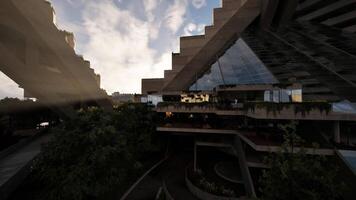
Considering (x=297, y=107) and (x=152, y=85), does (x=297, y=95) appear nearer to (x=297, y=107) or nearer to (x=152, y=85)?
(x=297, y=107)

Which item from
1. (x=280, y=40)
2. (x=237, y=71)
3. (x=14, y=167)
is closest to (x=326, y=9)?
(x=280, y=40)

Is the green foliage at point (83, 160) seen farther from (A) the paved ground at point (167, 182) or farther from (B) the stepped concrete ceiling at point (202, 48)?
(B) the stepped concrete ceiling at point (202, 48)

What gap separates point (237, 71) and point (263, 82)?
637 centimetres

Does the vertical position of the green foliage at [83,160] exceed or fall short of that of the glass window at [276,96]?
it falls short

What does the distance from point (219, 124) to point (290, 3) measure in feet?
89.9

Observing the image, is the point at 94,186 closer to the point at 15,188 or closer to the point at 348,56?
the point at 15,188

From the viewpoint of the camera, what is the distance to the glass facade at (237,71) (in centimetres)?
2642

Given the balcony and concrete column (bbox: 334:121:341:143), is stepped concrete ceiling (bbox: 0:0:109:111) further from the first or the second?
concrete column (bbox: 334:121:341:143)

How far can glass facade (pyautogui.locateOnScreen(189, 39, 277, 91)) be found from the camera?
2642 centimetres

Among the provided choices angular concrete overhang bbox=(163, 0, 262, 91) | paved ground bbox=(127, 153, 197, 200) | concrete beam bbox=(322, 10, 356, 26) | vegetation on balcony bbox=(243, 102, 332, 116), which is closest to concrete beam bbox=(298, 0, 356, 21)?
concrete beam bbox=(322, 10, 356, 26)

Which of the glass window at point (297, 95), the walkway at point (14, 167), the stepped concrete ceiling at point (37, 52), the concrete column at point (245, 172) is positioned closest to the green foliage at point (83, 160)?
the walkway at point (14, 167)

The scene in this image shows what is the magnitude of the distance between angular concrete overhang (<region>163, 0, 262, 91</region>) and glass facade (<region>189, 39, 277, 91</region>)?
1583 millimetres

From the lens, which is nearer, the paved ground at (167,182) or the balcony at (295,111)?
the balcony at (295,111)

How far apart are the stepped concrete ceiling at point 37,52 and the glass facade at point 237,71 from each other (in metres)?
18.7
